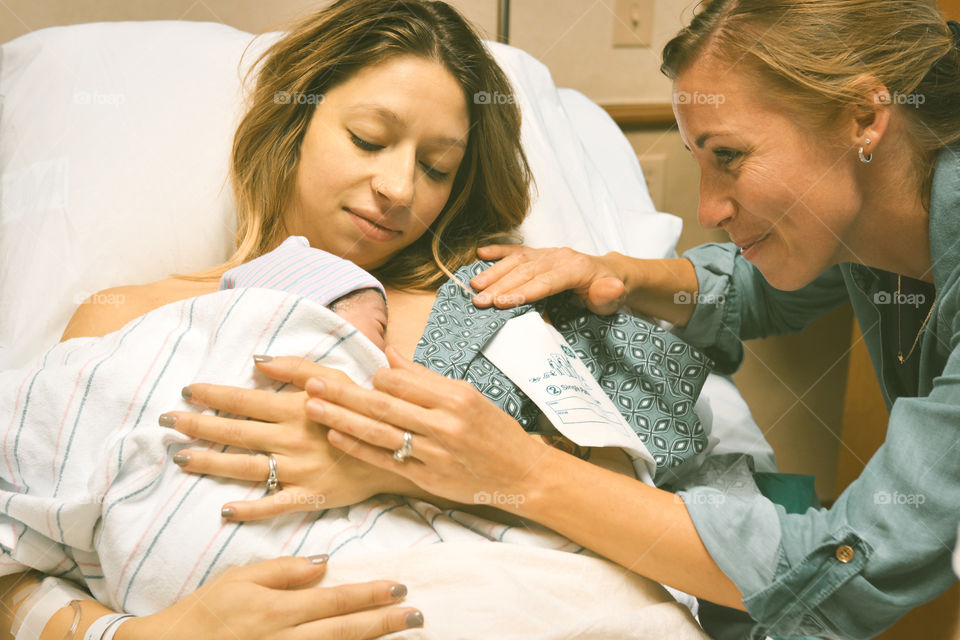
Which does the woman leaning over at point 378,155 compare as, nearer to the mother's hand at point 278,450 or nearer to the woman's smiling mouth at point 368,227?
the woman's smiling mouth at point 368,227

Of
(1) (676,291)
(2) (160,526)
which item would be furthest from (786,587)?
(2) (160,526)

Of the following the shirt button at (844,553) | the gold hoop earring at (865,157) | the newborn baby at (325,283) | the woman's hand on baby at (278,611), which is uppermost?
the gold hoop earring at (865,157)

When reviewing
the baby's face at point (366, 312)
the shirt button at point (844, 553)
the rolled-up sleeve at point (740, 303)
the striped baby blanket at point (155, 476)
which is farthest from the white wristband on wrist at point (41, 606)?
the rolled-up sleeve at point (740, 303)

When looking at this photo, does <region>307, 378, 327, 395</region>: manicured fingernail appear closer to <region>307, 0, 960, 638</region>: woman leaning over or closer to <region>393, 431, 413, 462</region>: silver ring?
<region>307, 0, 960, 638</region>: woman leaning over

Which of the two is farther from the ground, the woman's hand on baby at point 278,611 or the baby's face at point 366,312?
the baby's face at point 366,312

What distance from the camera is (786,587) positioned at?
87 cm

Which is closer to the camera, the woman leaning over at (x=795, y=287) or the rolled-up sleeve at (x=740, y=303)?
the woman leaning over at (x=795, y=287)

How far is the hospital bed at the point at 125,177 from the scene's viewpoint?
4.33 feet

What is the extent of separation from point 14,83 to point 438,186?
2.79 feet

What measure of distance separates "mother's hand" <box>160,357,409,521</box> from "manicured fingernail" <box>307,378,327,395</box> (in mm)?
18

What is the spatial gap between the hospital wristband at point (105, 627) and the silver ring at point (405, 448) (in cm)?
35

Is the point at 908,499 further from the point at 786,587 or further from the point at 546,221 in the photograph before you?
the point at 546,221

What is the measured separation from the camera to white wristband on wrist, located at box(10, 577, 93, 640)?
2.97ft

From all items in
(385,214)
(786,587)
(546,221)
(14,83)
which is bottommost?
(786,587)
